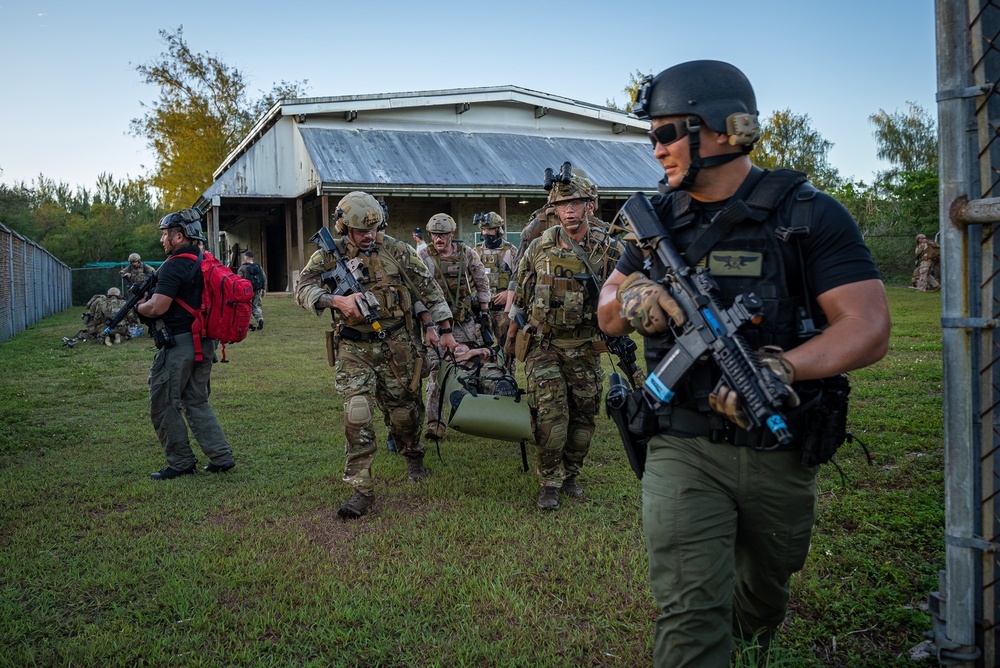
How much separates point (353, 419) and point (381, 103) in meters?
19.2

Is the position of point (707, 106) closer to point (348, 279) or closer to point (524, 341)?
point (524, 341)

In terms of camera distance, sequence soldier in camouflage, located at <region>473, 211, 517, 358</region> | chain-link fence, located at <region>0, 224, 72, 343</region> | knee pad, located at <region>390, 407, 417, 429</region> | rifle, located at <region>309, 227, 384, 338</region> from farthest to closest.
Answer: chain-link fence, located at <region>0, 224, 72, 343</region> → soldier in camouflage, located at <region>473, 211, 517, 358</region> → knee pad, located at <region>390, 407, 417, 429</region> → rifle, located at <region>309, 227, 384, 338</region>

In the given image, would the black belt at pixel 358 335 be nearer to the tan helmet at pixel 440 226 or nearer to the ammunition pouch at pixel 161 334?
the ammunition pouch at pixel 161 334

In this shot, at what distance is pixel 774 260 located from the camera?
2344mm

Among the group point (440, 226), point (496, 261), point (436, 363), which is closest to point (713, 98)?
point (436, 363)

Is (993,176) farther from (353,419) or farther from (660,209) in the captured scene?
(353,419)

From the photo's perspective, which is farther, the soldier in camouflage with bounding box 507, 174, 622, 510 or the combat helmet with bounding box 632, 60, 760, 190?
the soldier in camouflage with bounding box 507, 174, 622, 510

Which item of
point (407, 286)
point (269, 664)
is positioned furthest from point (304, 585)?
point (407, 286)

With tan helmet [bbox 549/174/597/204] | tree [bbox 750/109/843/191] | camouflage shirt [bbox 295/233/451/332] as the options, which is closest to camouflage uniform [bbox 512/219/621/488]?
tan helmet [bbox 549/174/597/204]

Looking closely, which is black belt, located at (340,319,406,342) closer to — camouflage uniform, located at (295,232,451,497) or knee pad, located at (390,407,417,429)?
camouflage uniform, located at (295,232,451,497)

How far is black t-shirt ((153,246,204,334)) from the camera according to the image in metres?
6.01

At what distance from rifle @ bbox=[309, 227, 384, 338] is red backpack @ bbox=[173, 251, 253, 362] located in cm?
87

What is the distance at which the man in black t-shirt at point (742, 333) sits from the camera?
7.30ft

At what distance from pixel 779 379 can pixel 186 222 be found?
531cm
